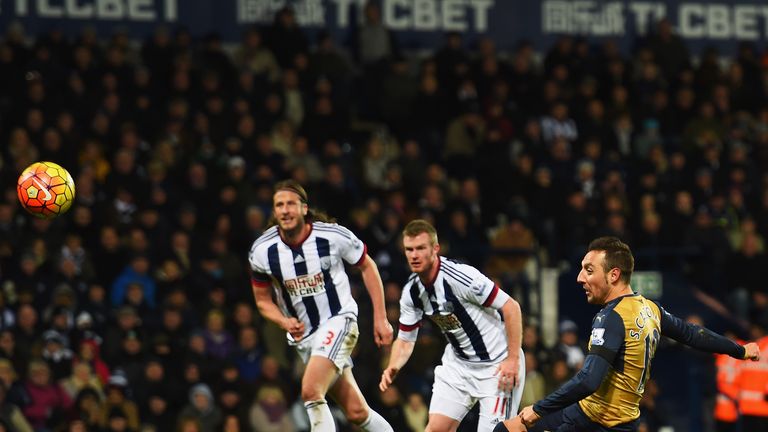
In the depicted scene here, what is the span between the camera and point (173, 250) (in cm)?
1622

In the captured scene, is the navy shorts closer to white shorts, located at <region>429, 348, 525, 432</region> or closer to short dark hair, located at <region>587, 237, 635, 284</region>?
short dark hair, located at <region>587, 237, 635, 284</region>

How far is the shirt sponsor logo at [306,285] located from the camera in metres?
10.1

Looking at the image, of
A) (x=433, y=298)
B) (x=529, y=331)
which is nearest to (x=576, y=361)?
(x=529, y=331)

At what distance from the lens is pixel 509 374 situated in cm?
992

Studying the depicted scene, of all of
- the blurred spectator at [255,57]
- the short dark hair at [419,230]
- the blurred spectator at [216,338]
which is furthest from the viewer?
the blurred spectator at [255,57]

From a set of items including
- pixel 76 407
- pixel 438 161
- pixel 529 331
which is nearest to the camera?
pixel 76 407

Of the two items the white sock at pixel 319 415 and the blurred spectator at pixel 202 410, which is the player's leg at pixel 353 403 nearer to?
the white sock at pixel 319 415

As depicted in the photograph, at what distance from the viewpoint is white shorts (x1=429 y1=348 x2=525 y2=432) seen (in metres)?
10.1

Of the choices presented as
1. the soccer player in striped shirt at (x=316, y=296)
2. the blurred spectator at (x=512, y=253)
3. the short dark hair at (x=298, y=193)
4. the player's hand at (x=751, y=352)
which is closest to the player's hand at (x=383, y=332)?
the soccer player in striped shirt at (x=316, y=296)

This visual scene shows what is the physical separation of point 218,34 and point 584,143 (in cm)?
539

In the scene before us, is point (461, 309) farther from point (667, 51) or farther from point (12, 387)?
point (667, 51)

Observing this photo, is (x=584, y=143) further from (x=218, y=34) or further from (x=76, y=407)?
(x=76, y=407)

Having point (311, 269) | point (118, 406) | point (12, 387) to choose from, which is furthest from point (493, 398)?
point (12, 387)

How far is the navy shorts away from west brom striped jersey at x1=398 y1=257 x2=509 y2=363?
1.15m
